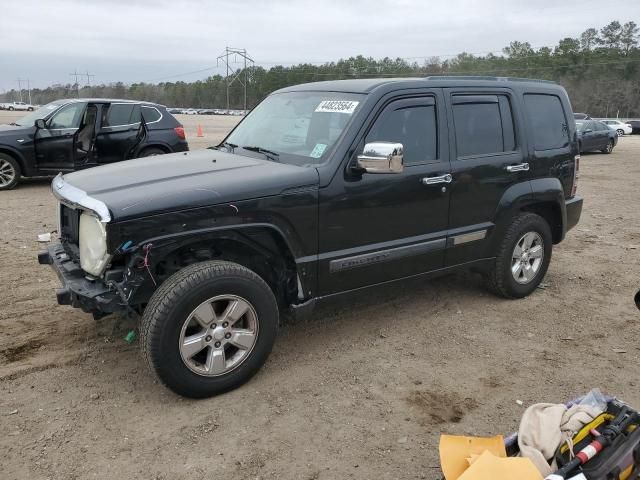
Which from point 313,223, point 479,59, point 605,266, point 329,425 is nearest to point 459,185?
point 313,223

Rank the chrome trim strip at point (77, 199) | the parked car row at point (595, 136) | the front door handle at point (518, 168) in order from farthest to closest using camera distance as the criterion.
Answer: the parked car row at point (595, 136) < the front door handle at point (518, 168) < the chrome trim strip at point (77, 199)

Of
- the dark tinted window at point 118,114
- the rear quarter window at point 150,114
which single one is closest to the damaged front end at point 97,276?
the dark tinted window at point 118,114

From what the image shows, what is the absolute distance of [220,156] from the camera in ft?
14.1

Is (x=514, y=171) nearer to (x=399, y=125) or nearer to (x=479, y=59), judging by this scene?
(x=399, y=125)

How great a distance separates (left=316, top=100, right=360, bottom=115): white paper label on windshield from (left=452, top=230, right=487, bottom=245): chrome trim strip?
4.52 ft

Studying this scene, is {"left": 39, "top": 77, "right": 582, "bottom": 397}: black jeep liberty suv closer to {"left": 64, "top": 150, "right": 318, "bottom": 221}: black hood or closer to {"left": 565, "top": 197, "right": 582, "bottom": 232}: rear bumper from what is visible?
{"left": 64, "top": 150, "right": 318, "bottom": 221}: black hood

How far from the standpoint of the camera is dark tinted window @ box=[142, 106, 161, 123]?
11.1 meters

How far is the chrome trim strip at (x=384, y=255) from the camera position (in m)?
3.90

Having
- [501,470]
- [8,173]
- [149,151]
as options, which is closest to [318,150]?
[501,470]

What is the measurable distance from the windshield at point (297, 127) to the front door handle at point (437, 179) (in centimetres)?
77

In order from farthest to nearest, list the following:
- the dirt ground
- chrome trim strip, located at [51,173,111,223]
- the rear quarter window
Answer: the rear quarter window < chrome trim strip, located at [51,173,111,223] < the dirt ground

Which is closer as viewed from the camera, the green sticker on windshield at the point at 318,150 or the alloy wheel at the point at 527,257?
the green sticker on windshield at the point at 318,150

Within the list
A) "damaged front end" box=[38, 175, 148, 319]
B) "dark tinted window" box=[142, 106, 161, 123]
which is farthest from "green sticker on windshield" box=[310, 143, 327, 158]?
"dark tinted window" box=[142, 106, 161, 123]

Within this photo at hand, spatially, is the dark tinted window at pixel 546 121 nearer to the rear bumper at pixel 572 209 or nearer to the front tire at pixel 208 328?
the rear bumper at pixel 572 209
